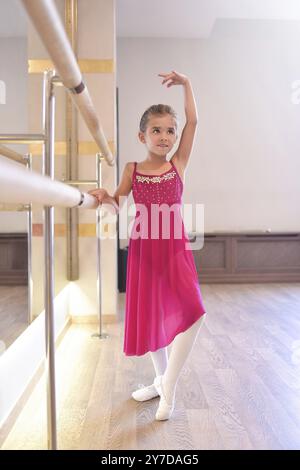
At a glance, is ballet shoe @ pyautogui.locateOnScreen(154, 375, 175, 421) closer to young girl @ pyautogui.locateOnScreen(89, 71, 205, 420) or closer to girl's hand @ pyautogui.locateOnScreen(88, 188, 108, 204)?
young girl @ pyautogui.locateOnScreen(89, 71, 205, 420)

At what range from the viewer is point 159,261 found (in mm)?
1477

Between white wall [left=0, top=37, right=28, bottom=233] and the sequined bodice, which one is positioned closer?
the sequined bodice

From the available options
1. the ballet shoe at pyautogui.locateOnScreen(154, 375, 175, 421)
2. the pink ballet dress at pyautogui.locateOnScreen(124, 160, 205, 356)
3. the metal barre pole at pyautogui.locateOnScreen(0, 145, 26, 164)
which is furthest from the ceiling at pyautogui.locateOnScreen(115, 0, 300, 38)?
the ballet shoe at pyautogui.locateOnScreen(154, 375, 175, 421)

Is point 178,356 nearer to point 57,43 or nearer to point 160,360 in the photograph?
point 160,360

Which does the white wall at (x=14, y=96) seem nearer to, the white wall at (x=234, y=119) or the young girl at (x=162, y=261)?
the young girl at (x=162, y=261)

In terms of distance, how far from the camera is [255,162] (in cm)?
486

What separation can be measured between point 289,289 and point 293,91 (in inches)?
92.3

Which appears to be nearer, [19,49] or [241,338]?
[19,49]

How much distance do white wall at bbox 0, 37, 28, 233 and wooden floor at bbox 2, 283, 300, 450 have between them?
0.73 m

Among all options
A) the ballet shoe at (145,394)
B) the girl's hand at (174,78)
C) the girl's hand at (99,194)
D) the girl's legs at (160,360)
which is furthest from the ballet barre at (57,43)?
the ballet shoe at (145,394)

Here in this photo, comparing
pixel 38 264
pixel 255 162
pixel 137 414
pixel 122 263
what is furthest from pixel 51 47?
pixel 255 162

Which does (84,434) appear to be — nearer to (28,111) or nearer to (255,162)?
(28,111)

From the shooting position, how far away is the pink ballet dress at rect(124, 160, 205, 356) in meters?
1.46

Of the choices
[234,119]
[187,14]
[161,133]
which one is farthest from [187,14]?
[161,133]
